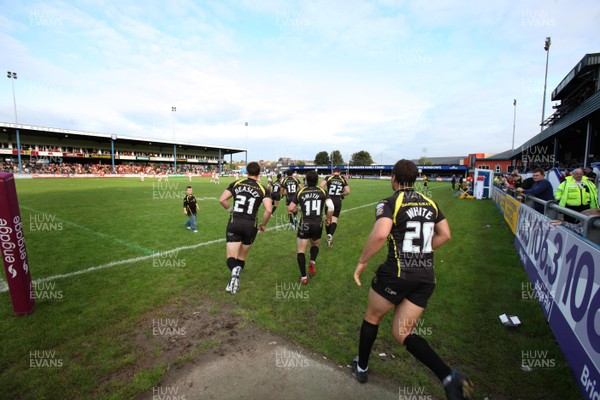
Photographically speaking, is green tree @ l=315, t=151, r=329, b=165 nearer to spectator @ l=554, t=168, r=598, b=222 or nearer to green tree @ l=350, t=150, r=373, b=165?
green tree @ l=350, t=150, r=373, b=165

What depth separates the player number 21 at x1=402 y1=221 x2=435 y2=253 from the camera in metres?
2.82

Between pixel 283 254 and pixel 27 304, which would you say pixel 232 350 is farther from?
pixel 283 254

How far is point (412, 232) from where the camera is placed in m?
2.84

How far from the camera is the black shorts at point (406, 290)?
2.83 m

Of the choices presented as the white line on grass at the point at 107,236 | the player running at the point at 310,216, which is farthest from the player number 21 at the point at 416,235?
the white line on grass at the point at 107,236

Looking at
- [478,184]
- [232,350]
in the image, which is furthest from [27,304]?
[478,184]

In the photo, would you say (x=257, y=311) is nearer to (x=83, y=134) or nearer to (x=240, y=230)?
(x=240, y=230)

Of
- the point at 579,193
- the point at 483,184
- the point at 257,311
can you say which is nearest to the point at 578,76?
the point at 483,184

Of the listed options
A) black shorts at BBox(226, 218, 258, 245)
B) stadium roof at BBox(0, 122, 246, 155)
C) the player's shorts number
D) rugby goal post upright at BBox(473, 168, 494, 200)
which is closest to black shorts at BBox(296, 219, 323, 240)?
black shorts at BBox(226, 218, 258, 245)

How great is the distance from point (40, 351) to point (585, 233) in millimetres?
7077

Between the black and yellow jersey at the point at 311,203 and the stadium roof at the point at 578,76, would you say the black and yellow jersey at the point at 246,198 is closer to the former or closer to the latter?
the black and yellow jersey at the point at 311,203

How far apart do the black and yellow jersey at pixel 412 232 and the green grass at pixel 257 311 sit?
53.7 inches

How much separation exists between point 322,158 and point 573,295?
4999 inches

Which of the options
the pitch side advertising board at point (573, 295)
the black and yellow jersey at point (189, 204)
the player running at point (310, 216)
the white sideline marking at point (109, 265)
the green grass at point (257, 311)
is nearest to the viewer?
the pitch side advertising board at point (573, 295)
